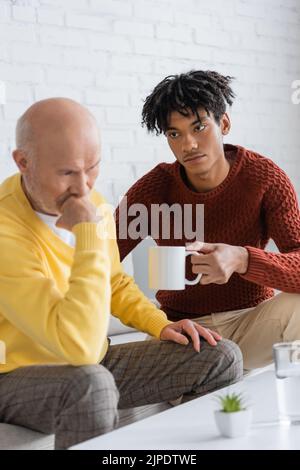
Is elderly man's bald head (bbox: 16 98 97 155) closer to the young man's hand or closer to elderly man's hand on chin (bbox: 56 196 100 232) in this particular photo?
elderly man's hand on chin (bbox: 56 196 100 232)

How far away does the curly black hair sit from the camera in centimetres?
206

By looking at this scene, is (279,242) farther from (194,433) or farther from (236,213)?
(194,433)

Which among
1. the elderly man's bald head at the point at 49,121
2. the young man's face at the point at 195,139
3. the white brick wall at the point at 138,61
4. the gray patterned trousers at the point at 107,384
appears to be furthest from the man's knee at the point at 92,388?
the white brick wall at the point at 138,61

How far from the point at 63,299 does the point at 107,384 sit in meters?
0.17

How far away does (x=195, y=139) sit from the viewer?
206 cm

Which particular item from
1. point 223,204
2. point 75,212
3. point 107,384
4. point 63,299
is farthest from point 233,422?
point 223,204

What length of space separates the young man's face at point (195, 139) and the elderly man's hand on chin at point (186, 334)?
0.53 metres

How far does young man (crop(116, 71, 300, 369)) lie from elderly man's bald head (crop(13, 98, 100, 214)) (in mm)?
577

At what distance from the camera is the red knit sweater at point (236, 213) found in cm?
213

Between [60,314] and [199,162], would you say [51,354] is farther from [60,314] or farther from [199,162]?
[199,162]

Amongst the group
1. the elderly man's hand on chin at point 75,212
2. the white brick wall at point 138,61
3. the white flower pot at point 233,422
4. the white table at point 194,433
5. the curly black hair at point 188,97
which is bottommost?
the white table at point 194,433

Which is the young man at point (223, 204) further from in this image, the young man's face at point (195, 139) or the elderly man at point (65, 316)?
the elderly man at point (65, 316)
